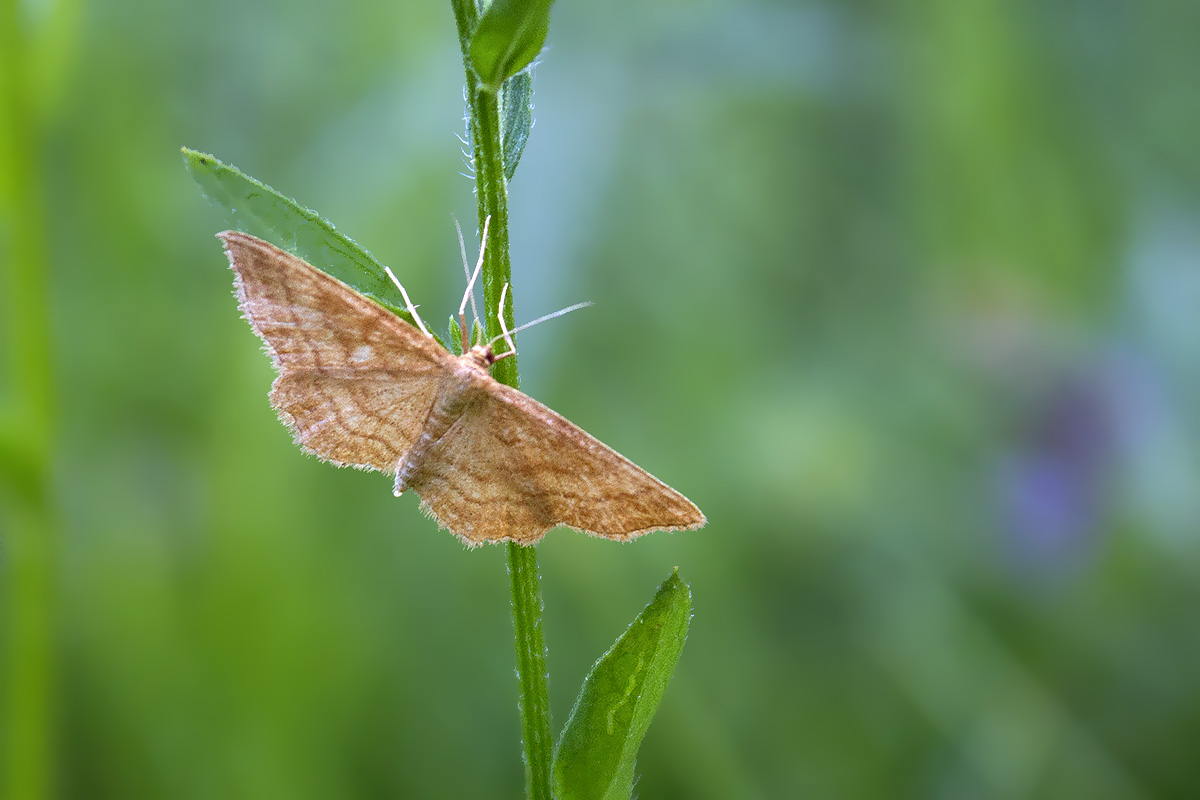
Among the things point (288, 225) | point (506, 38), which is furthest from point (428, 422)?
point (506, 38)

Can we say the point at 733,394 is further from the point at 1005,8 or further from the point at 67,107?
the point at 67,107

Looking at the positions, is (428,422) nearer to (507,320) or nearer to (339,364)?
(339,364)

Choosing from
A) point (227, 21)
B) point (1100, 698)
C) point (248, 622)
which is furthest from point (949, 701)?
point (227, 21)

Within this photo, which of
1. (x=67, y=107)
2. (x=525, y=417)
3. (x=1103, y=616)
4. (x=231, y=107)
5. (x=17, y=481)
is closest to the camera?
(x=525, y=417)

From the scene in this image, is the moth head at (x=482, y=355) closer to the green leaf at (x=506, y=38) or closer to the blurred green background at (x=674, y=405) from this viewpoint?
the green leaf at (x=506, y=38)

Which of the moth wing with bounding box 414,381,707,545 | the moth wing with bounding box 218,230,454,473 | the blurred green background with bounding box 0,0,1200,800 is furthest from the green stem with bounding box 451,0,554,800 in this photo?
the blurred green background with bounding box 0,0,1200,800

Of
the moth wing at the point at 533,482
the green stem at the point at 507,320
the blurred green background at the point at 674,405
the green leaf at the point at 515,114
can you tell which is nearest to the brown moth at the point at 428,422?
the moth wing at the point at 533,482
